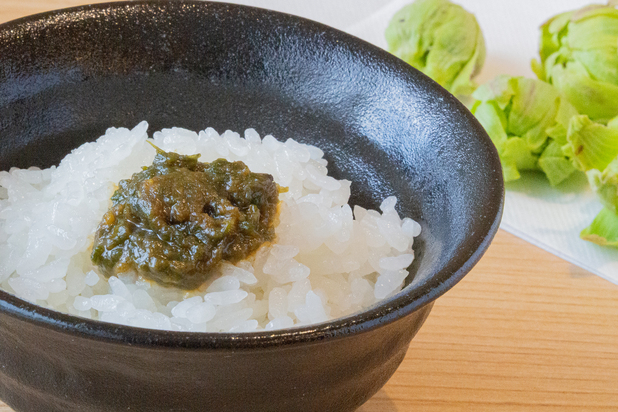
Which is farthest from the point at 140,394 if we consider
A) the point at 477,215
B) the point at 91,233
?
the point at 477,215

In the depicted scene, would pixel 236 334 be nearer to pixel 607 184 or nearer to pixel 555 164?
pixel 607 184

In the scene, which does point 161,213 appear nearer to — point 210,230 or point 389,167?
point 210,230

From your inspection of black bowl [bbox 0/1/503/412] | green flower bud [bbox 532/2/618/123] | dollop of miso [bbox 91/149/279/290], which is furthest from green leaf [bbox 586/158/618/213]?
dollop of miso [bbox 91/149/279/290]

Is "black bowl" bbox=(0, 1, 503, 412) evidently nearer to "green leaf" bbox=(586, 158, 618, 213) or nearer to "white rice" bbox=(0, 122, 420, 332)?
"white rice" bbox=(0, 122, 420, 332)

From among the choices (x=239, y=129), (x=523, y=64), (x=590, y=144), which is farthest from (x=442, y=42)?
(x=239, y=129)

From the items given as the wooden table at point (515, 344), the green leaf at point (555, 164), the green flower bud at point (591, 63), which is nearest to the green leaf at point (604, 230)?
the wooden table at point (515, 344)

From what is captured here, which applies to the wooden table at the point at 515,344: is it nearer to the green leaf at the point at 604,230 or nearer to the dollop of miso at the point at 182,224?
the green leaf at the point at 604,230
